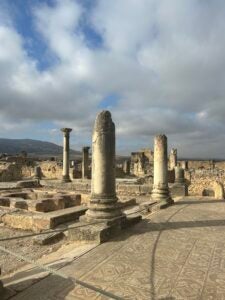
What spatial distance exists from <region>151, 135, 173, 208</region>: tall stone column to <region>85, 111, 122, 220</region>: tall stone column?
15.5ft

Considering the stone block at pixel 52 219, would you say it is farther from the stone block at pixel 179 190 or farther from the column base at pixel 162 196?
the stone block at pixel 179 190

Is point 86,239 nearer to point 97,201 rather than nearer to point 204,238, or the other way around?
point 97,201

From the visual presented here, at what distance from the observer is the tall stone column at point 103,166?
23.0ft

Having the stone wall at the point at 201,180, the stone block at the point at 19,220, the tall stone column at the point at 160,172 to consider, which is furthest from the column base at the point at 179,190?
the stone block at the point at 19,220

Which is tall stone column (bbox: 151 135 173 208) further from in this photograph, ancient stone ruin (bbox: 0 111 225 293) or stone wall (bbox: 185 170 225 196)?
stone wall (bbox: 185 170 225 196)

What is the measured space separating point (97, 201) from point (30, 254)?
6.29 feet

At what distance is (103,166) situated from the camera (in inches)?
278

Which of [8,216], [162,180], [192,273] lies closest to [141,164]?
[162,180]

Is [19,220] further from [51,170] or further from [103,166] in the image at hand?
[51,170]

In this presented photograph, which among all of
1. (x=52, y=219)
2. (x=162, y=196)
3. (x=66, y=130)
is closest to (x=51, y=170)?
(x=66, y=130)

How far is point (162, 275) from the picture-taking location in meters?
4.32

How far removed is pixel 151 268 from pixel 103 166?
2.95 m

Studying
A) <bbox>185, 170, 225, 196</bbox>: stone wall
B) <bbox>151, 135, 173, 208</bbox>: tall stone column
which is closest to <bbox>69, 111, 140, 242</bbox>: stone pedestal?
<bbox>151, 135, 173, 208</bbox>: tall stone column

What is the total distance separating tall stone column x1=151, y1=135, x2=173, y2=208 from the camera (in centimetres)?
1159
